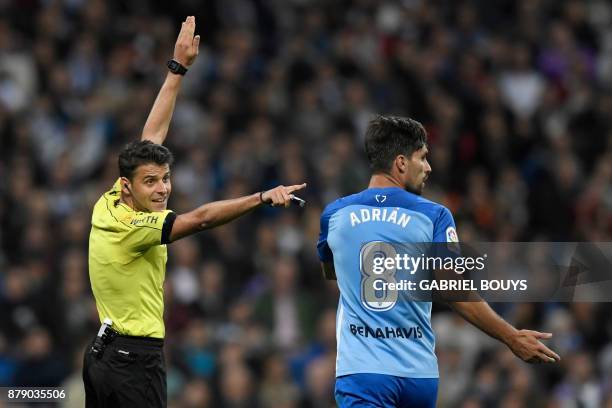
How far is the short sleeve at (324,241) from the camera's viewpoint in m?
7.22

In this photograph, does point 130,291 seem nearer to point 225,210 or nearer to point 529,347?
point 225,210

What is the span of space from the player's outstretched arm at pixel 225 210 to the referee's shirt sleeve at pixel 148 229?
45mm

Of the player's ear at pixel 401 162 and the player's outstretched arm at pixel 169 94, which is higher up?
the player's outstretched arm at pixel 169 94

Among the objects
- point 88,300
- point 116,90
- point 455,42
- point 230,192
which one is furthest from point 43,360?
point 455,42

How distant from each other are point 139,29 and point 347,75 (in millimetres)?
2634

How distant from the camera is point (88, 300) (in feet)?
43.3

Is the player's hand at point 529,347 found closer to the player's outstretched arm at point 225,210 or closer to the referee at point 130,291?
the player's outstretched arm at point 225,210

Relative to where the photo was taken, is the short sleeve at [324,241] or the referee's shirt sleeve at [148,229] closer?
the referee's shirt sleeve at [148,229]

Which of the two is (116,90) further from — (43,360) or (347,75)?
(43,360)

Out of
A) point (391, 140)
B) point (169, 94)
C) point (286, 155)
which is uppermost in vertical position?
point (286, 155)

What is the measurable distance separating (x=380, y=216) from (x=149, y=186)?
132 cm

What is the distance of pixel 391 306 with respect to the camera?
6.91 m

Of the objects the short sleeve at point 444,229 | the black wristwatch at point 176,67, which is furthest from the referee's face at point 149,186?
the short sleeve at point 444,229

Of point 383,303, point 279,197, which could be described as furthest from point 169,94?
point 383,303
